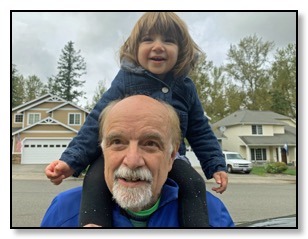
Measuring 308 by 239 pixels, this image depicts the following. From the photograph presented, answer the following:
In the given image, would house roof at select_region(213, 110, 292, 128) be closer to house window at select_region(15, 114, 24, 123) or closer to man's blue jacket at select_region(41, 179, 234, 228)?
man's blue jacket at select_region(41, 179, 234, 228)

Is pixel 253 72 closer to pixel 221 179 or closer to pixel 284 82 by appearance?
pixel 284 82

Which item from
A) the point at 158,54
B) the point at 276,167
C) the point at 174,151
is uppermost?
the point at 158,54

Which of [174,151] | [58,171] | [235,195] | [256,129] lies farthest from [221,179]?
[58,171]

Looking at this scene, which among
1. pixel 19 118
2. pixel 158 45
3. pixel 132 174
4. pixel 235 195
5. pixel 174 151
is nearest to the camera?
pixel 132 174

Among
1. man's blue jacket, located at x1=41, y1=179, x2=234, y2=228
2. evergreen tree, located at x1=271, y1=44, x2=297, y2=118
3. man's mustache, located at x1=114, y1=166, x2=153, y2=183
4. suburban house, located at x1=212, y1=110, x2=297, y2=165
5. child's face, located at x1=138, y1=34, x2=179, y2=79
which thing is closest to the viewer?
man's mustache, located at x1=114, y1=166, x2=153, y2=183

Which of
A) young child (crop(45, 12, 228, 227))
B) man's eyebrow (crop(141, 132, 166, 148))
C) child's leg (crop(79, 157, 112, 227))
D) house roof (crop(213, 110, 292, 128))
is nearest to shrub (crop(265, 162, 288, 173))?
house roof (crop(213, 110, 292, 128))

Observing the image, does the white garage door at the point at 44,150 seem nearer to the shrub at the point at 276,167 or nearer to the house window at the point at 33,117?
the house window at the point at 33,117

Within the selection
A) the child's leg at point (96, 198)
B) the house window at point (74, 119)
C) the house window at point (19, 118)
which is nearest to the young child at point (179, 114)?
the child's leg at point (96, 198)
